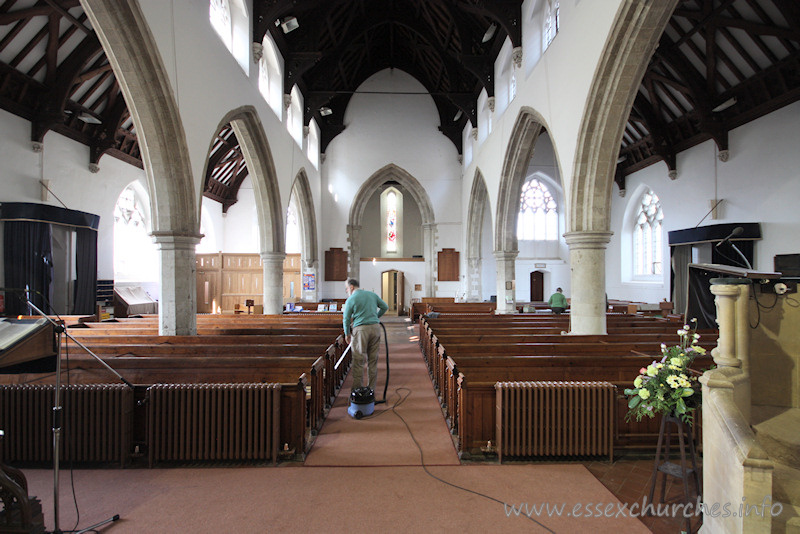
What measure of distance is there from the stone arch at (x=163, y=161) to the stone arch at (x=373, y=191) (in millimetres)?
10988

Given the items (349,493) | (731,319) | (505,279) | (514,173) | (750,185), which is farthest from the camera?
(505,279)

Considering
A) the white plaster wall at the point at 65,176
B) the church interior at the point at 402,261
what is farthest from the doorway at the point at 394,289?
the white plaster wall at the point at 65,176

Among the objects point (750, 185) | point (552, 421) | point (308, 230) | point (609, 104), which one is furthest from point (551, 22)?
point (308, 230)

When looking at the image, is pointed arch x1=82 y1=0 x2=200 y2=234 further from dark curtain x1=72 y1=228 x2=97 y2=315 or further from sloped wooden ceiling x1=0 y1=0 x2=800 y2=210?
dark curtain x1=72 y1=228 x2=97 y2=315

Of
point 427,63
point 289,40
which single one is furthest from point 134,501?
point 427,63

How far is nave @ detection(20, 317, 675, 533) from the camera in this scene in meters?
2.68

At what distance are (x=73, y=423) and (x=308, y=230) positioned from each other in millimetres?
12625

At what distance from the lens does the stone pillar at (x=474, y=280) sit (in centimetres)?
1641

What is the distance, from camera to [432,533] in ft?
8.45

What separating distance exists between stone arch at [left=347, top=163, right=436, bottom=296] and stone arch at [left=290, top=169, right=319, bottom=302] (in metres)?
1.75

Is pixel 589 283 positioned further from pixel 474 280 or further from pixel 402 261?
pixel 402 261

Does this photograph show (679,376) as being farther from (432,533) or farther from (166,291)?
(166,291)

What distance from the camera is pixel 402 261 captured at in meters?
17.9

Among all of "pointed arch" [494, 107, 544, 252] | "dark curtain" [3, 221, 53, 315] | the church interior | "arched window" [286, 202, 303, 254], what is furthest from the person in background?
"arched window" [286, 202, 303, 254]
